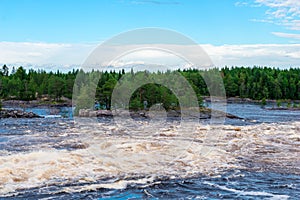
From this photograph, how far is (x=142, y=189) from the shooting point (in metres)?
15.0

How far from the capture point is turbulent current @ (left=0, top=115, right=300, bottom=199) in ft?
49.0

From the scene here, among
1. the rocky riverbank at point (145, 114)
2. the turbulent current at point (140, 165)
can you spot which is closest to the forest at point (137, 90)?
the rocky riverbank at point (145, 114)

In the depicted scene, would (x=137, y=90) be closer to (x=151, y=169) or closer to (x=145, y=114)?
(x=145, y=114)

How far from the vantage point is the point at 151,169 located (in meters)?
18.4

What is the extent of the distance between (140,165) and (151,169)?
38.1 inches

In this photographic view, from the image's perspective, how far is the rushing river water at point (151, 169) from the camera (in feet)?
48.1

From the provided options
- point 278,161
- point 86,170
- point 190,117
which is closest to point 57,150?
point 86,170

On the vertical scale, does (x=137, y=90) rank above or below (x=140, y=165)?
above

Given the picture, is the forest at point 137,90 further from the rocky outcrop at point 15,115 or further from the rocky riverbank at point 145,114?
the rocky outcrop at point 15,115

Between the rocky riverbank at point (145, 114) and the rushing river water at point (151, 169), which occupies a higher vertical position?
the rocky riverbank at point (145, 114)

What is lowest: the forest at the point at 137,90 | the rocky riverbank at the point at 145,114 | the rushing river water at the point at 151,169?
the rushing river water at the point at 151,169

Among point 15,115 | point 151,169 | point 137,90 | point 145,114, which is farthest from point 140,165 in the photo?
point 137,90

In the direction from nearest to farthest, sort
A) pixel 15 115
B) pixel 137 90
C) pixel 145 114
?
pixel 15 115
pixel 145 114
pixel 137 90

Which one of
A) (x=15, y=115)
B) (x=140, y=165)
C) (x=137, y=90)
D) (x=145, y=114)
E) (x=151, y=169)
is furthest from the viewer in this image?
(x=137, y=90)
